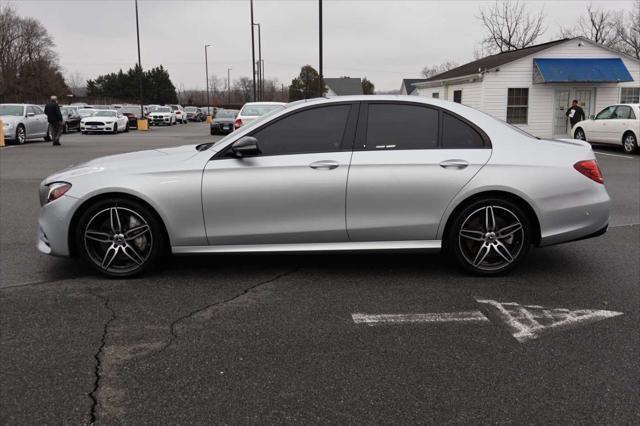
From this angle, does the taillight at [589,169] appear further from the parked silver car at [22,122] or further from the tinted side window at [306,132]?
the parked silver car at [22,122]

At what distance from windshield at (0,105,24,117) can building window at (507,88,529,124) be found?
2040cm

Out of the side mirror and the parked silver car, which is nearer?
the side mirror

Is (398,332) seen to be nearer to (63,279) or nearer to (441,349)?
(441,349)

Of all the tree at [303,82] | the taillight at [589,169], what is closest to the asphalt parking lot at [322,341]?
the taillight at [589,169]

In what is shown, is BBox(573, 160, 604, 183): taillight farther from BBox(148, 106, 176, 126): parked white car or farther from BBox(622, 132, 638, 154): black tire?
BBox(148, 106, 176, 126): parked white car

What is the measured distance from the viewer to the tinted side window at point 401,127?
5.07 metres

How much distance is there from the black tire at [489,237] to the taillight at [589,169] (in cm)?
62

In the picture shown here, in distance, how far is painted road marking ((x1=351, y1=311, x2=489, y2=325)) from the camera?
412cm

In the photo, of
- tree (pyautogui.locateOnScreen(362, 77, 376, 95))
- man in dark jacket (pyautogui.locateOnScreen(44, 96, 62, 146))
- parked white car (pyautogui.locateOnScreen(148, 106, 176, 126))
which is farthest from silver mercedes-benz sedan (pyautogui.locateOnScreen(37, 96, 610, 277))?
tree (pyautogui.locateOnScreen(362, 77, 376, 95))

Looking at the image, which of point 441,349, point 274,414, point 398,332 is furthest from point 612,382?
point 274,414

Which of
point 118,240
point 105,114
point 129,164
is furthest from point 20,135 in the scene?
point 118,240

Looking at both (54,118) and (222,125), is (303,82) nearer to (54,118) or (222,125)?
(222,125)

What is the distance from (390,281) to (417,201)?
0.73 metres

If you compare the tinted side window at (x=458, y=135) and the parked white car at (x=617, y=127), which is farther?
the parked white car at (x=617, y=127)
